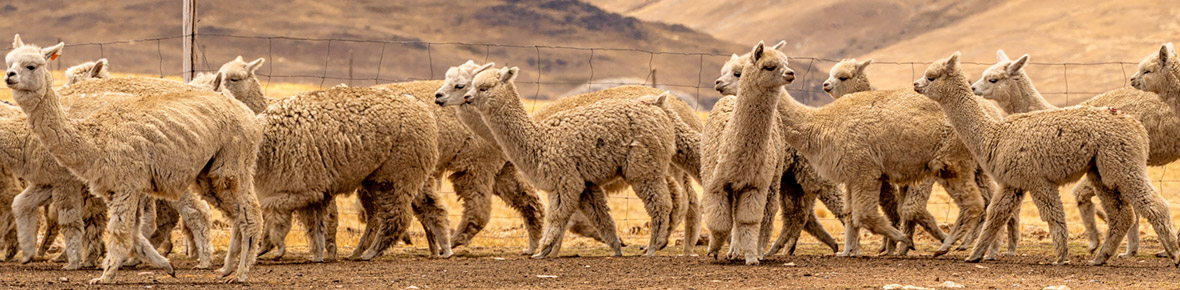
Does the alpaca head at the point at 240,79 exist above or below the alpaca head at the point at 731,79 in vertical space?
below

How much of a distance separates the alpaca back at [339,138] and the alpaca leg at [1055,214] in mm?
4974

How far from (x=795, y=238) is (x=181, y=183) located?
552 cm

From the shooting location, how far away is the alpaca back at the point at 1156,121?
13375 millimetres

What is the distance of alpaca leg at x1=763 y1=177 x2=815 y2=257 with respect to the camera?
12.9 m

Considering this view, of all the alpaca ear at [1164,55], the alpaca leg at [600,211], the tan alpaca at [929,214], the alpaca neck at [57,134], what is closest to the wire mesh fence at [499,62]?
the tan alpaca at [929,214]

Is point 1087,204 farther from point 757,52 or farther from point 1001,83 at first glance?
point 757,52

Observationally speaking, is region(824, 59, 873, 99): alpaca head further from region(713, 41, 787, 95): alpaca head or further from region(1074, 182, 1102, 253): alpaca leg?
region(1074, 182, 1102, 253): alpaca leg

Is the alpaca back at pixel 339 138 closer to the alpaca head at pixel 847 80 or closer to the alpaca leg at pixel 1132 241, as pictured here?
the alpaca head at pixel 847 80

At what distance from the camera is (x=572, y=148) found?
479 inches

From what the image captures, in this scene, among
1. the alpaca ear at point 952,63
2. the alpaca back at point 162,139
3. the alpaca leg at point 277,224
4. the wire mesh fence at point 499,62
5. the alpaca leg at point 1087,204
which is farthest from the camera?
the wire mesh fence at point 499,62

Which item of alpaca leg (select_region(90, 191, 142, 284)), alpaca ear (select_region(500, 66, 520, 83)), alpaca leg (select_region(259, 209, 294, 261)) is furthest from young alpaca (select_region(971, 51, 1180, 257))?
alpaca leg (select_region(90, 191, 142, 284))

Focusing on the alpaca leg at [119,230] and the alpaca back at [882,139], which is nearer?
the alpaca leg at [119,230]

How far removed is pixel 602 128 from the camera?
12.3 metres

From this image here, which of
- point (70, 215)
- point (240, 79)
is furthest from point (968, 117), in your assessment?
point (70, 215)
